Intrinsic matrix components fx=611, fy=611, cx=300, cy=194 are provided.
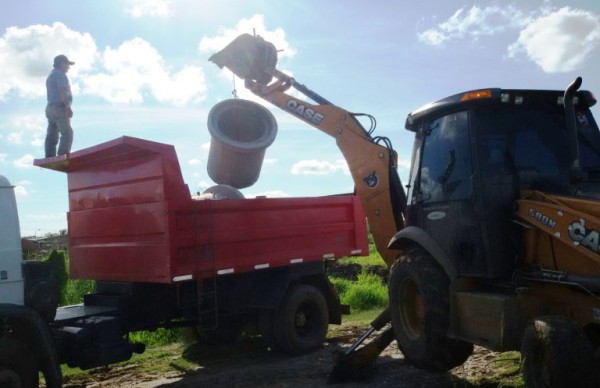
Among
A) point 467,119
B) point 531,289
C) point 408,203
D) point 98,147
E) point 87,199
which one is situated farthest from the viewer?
point 87,199

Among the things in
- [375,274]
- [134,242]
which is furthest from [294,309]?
[375,274]

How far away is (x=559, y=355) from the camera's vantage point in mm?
3824

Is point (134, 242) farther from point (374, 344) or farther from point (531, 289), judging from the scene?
point (531, 289)

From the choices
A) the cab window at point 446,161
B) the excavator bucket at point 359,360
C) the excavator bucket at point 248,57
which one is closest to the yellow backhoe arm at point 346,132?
the excavator bucket at point 248,57

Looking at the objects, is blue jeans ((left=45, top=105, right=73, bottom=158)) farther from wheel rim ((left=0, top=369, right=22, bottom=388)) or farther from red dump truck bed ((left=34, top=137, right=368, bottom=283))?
wheel rim ((left=0, top=369, right=22, bottom=388))

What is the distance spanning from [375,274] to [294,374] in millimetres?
10319

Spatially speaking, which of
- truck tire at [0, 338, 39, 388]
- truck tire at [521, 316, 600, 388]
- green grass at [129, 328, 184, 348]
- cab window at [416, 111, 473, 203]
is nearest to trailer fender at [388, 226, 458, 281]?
cab window at [416, 111, 473, 203]

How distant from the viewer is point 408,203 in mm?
6078

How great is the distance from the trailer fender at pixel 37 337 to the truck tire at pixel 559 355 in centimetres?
392

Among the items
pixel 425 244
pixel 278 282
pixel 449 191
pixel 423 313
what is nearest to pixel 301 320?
pixel 278 282

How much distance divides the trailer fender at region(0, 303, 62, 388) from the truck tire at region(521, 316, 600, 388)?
3923 mm

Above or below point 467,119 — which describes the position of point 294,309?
below

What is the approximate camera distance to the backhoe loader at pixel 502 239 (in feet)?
13.6

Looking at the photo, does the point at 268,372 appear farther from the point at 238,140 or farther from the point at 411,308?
the point at 238,140
